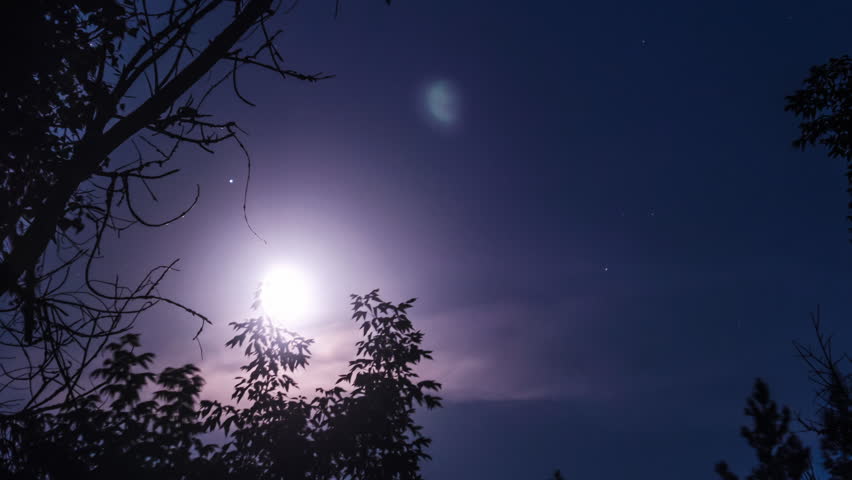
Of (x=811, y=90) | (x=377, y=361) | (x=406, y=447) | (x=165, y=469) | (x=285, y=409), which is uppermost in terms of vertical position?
(x=811, y=90)

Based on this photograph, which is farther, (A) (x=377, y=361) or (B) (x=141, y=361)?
(A) (x=377, y=361)

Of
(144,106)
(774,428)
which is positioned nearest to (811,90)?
(144,106)

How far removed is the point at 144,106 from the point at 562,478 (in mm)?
36973

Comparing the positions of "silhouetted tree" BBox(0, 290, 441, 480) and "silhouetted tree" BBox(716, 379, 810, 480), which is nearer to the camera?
"silhouetted tree" BBox(0, 290, 441, 480)

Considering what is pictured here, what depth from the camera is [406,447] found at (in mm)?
8062

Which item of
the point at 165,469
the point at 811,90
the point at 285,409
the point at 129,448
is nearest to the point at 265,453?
the point at 285,409

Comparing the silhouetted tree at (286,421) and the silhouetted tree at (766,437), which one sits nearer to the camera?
the silhouetted tree at (286,421)

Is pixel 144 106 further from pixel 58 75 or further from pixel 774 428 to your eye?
pixel 774 428

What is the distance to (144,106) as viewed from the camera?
6.31 ft

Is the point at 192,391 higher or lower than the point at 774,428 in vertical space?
lower

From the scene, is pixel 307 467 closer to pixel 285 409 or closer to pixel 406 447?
pixel 285 409

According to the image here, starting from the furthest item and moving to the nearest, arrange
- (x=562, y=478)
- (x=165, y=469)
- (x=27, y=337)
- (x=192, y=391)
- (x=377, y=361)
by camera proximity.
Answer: (x=562, y=478)
(x=377, y=361)
(x=192, y=391)
(x=165, y=469)
(x=27, y=337)

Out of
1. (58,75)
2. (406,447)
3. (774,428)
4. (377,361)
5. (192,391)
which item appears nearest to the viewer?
(58,75)

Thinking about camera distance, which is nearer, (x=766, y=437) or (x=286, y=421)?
(x=286, y=421)
